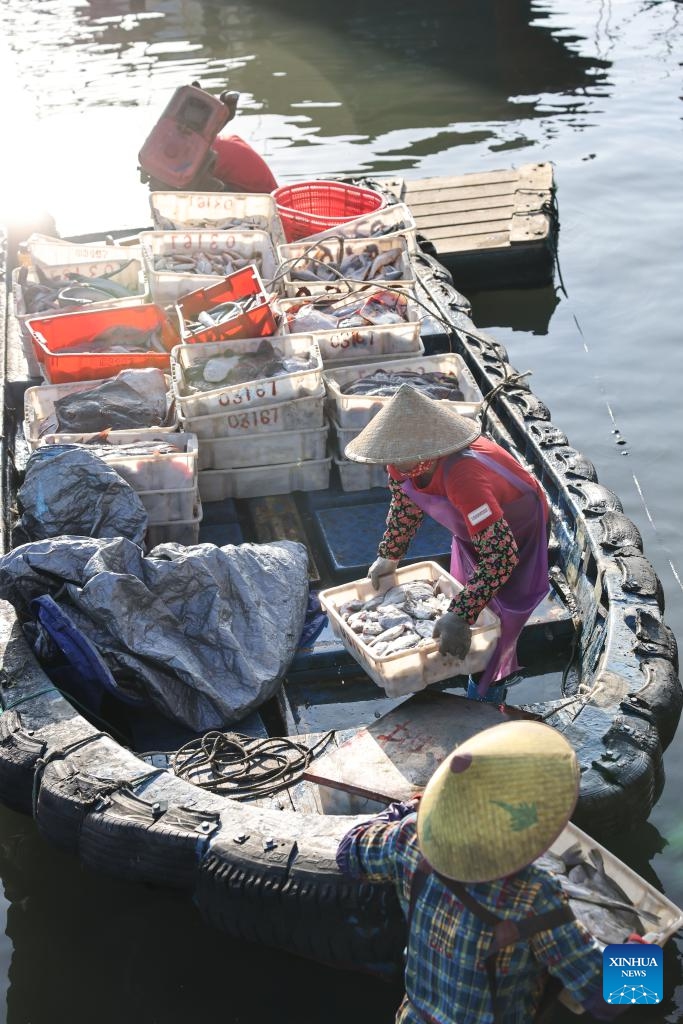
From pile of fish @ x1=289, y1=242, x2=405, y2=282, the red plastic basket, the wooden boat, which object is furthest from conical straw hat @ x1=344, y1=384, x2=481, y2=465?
the red plastic basket

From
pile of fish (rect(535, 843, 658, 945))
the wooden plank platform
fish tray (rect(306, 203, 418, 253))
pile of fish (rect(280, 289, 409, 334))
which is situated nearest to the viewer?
pile of fish (rect(535, 843, 658, 945))

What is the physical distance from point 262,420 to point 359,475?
57cm

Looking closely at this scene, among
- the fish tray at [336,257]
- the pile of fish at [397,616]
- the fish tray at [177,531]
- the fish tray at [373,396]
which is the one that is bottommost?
the fish tray at [177,531]

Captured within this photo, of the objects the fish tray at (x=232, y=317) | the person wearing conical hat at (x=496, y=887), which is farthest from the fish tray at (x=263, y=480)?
the person wearing conical hat at (x=496, y=887)

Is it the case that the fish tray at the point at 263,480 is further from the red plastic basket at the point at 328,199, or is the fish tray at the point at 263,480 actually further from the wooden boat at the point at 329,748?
the red plastic basket at the point at 328,199

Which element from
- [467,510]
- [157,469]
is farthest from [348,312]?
[467,510]

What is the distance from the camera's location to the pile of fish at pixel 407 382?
5750mm

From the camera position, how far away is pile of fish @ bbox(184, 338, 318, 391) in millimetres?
5793

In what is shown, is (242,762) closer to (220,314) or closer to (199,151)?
(220,314)

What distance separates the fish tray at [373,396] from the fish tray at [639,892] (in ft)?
8.05

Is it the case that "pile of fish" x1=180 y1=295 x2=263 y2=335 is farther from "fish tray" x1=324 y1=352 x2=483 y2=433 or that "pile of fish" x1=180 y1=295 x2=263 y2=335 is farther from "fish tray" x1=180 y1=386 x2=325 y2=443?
"fish tray" x1=180 y1=386 x2=325 y2=443

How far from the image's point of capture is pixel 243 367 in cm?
590

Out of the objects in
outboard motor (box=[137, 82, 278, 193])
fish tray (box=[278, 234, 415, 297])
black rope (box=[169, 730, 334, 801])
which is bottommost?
black rope (box=[169, 730, 334, 801])

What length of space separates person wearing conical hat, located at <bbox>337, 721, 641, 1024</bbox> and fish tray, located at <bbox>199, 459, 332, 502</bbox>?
318 cm
